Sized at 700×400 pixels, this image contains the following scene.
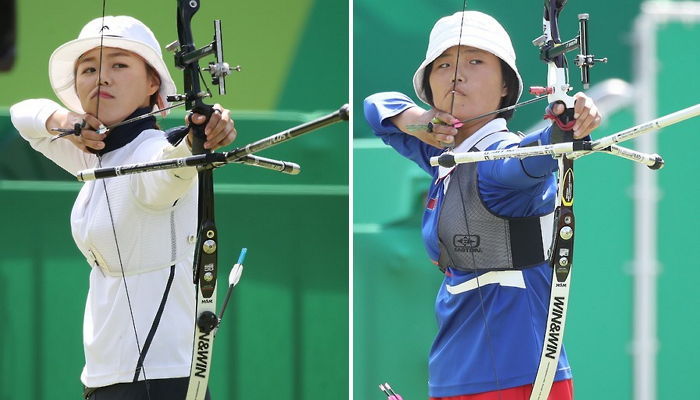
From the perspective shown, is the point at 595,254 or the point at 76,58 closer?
the point at 76,58

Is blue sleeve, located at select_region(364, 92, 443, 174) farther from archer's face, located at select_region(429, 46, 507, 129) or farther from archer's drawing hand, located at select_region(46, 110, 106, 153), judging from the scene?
archer's drawing hand, located at select_region(46, 110, 106, 153)

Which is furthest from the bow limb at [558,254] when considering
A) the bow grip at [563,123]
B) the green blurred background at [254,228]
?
the green blurred background at [254,228]

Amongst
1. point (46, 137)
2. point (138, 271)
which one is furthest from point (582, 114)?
point (46, 137)

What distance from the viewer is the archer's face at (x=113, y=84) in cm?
240

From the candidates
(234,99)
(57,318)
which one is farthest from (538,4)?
(57,318)

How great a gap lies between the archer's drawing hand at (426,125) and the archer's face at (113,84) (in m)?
0.52

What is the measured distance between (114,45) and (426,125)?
0.62 m

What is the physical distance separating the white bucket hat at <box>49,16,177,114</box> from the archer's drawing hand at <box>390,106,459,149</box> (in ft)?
1.55

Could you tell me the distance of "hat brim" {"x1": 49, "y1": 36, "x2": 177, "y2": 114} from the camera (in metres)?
2.41

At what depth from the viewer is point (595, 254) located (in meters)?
3.11

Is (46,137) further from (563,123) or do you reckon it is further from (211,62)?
(563,123)

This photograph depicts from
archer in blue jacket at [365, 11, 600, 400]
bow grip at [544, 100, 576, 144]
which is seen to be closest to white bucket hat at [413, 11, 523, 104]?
archer in blue jacket at [365, 11, 600, 400]

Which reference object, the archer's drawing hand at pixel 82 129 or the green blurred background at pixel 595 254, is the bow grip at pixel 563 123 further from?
the green blurred background at pixel 595 254

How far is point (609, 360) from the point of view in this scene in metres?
3.10
